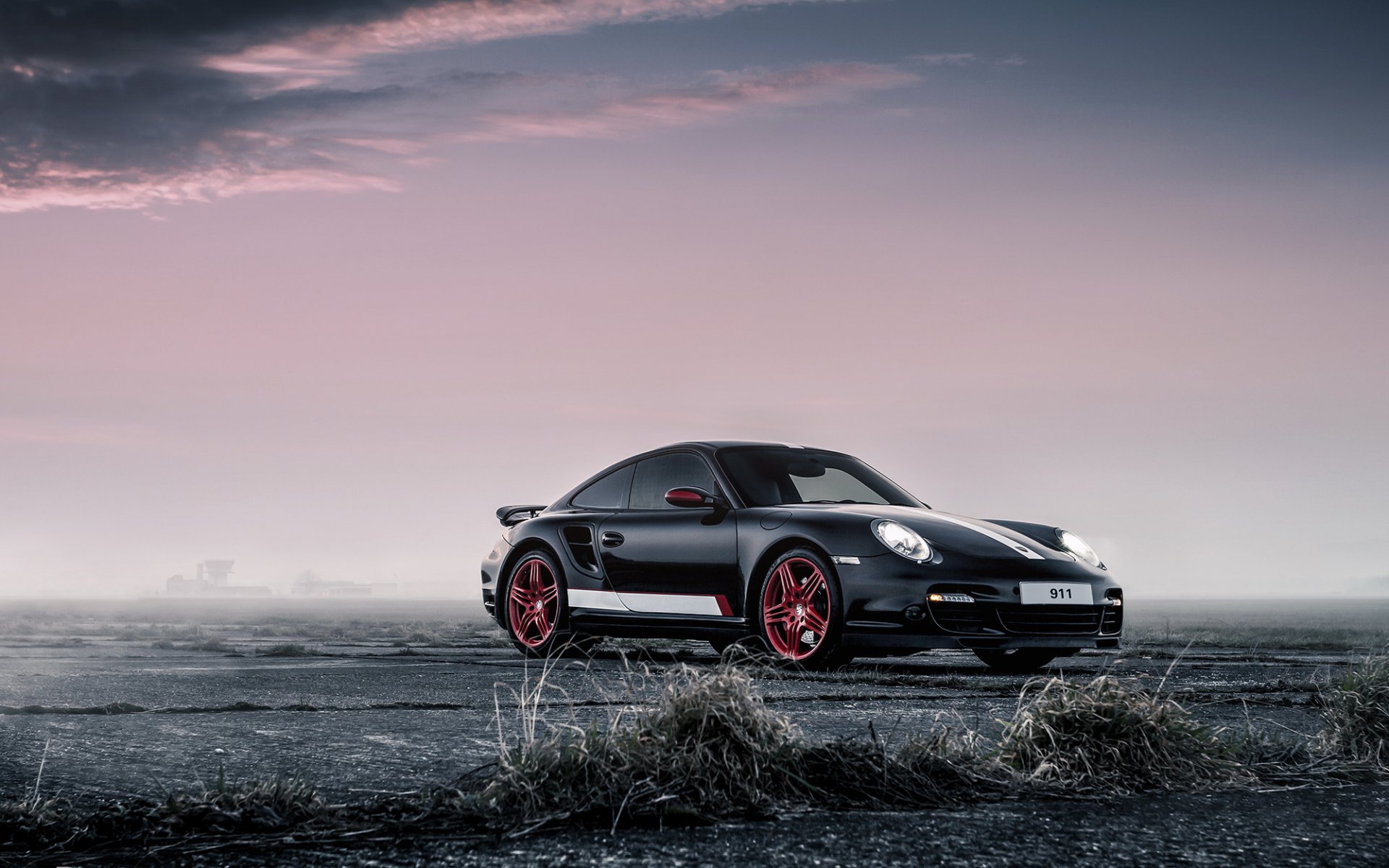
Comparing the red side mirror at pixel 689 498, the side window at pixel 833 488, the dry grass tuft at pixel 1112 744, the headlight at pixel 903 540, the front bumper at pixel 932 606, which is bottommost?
the dry grass tuft at pixel 1112 744

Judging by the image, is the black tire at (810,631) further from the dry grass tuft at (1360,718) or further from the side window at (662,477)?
the dry grass tuft at (1360,718)

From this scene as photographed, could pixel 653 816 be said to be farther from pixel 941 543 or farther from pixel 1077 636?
pixel 1077 636

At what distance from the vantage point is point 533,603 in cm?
896

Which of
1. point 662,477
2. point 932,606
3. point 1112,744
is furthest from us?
point 662,477

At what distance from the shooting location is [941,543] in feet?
23.1

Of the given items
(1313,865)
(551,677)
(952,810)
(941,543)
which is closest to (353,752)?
(952,810)

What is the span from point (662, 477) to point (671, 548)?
0.78 m

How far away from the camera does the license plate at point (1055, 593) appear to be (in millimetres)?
6953

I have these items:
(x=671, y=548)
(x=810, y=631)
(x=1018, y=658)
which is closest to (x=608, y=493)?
(x=671, y=548)

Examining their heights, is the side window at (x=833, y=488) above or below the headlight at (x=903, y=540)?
above

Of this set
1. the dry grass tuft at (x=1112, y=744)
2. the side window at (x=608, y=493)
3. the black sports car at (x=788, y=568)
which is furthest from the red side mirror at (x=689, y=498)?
the dry grass tuft at (x=1112, y=744)

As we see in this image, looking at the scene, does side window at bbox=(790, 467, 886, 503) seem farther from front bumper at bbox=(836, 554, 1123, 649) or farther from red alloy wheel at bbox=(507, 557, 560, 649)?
red alloy wheel at bbox=(507, 557, 560, 649)

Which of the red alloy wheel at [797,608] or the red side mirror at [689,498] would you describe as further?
the red side mirror at [689,498]

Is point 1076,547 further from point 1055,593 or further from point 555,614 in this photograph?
point 555,614
